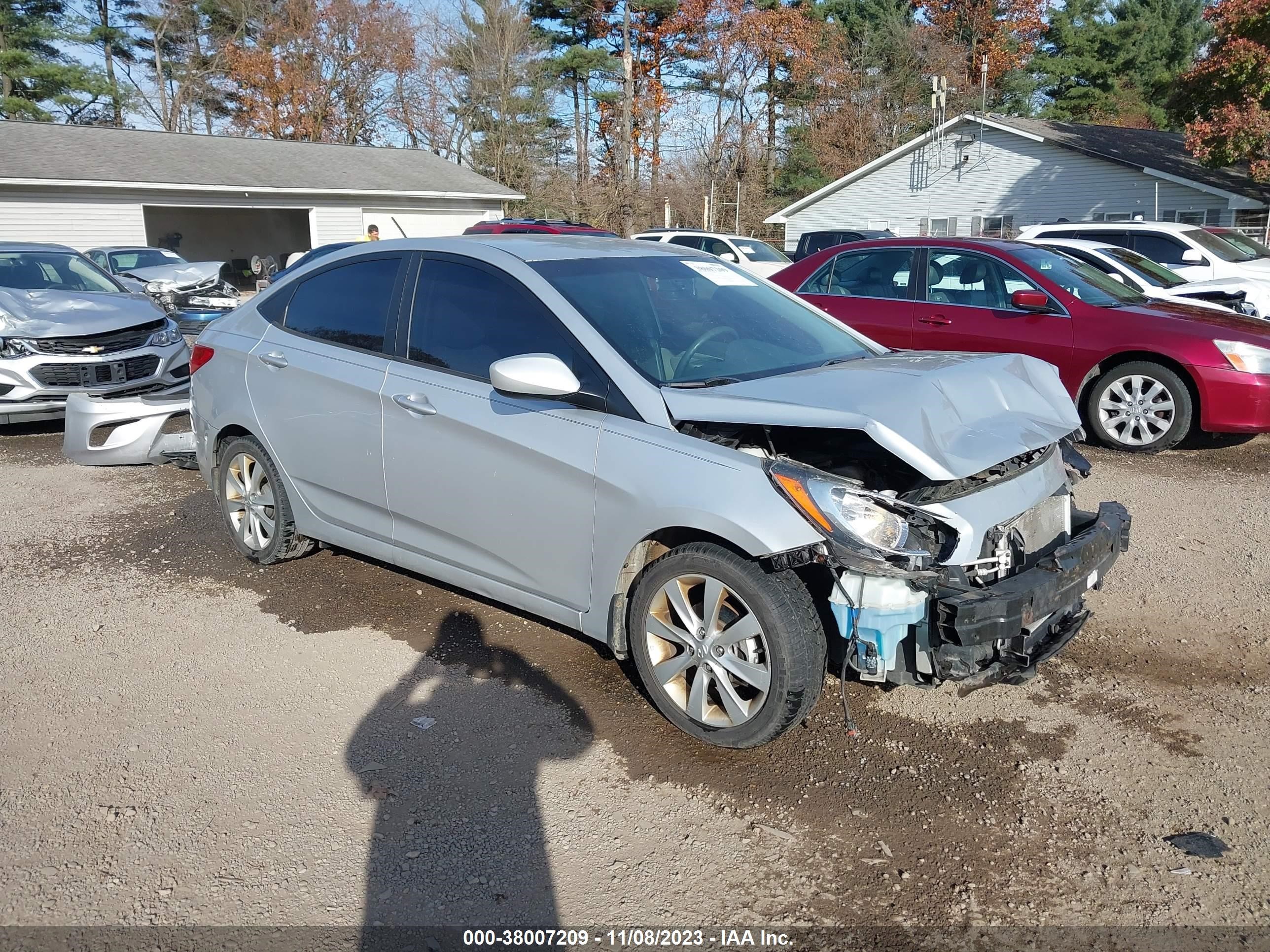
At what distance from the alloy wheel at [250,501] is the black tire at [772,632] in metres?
2.67

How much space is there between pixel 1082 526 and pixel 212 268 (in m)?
15.2

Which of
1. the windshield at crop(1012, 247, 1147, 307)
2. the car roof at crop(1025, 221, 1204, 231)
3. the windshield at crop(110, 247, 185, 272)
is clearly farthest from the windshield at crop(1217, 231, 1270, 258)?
the windshield at crop(110, 247, 185, 272)

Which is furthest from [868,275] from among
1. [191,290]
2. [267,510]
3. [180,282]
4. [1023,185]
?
[1023,185]

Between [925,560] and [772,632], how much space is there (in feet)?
1.78

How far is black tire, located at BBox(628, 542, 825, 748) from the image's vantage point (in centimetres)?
329

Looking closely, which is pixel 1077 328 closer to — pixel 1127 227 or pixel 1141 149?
pixel 1127 227

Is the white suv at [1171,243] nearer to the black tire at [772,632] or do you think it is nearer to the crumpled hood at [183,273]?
the black tire at [772,632]

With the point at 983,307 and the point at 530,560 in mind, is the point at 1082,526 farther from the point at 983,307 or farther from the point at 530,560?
the point at 983,307

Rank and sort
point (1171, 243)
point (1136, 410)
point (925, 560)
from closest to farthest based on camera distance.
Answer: point (925, 560)
point (1136, 410)
point (1171, 243)

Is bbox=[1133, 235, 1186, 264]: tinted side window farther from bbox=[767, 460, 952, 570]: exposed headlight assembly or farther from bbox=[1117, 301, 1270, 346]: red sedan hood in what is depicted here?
bbox=[767, 460, 952, 570]: exposed headlight assembly

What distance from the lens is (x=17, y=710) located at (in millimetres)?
4012

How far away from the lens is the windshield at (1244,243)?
15.2 m

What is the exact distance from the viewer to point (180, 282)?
15.6 meters

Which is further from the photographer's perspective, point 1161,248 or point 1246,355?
point 1161,248
